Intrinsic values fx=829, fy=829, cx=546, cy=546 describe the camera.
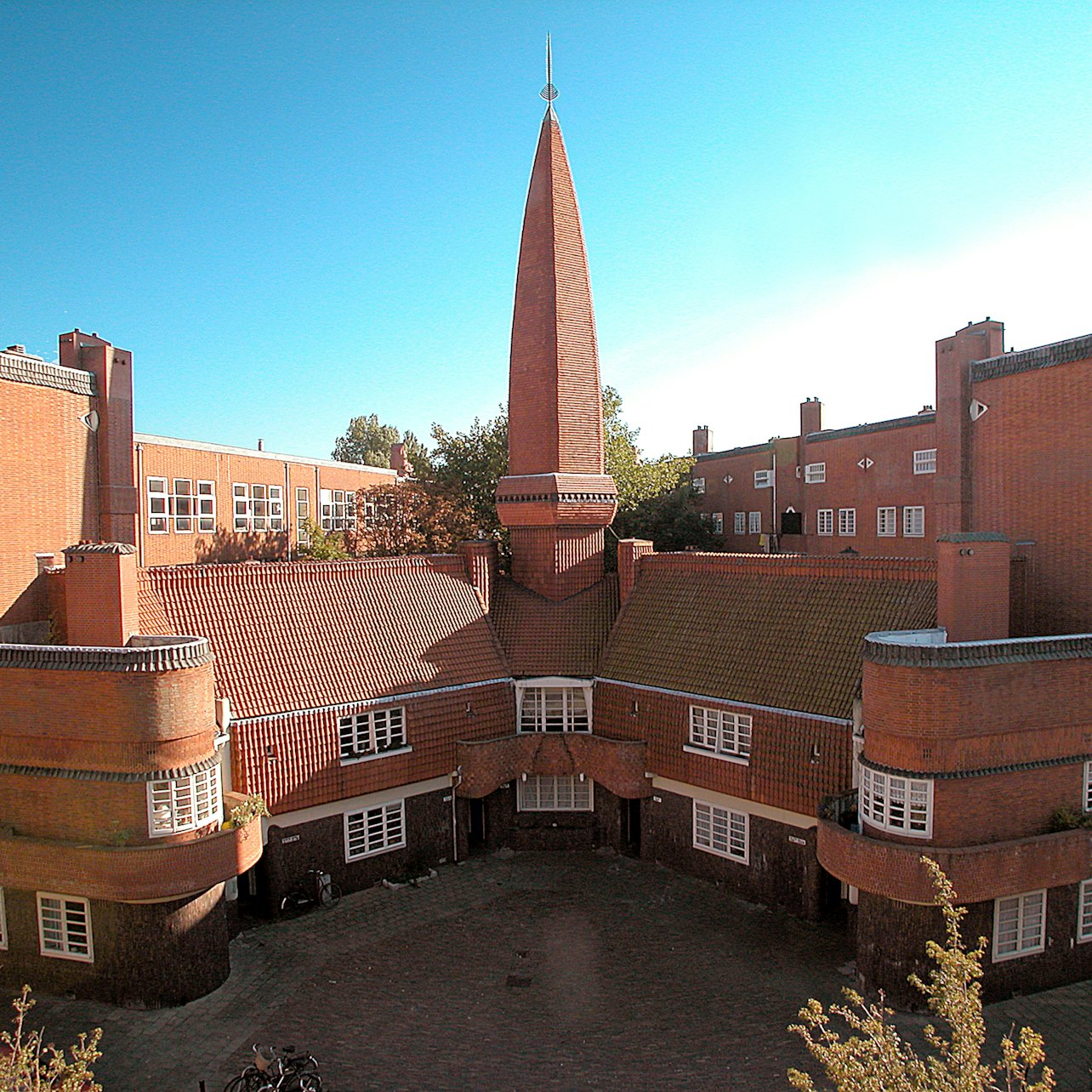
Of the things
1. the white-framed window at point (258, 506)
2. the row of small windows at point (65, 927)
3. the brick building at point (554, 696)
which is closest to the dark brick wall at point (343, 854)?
the brick building at point (554, 696)

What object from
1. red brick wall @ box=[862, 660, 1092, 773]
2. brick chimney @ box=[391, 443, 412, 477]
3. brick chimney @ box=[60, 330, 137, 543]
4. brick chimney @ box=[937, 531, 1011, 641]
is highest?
brick chimney @ box=[391, 443, 412, 477]

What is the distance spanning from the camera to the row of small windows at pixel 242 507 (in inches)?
1353

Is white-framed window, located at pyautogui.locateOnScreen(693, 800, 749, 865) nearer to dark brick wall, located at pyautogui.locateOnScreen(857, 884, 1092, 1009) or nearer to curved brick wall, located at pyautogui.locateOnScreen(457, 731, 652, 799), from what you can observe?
curved brick wall, located at pyautogui.locateOnScreen(457, 731, 652, 799)

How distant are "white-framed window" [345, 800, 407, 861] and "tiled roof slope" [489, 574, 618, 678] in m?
5.48

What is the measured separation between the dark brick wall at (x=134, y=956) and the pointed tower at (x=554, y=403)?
14828 mm

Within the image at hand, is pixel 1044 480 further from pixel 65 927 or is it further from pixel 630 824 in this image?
pixel 65 927

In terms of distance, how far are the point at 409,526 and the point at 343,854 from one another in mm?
19765

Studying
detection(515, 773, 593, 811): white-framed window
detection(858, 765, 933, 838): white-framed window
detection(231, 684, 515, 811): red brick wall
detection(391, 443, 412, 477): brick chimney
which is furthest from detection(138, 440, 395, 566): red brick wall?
detection(858, 765, 933, 838): white-framed window

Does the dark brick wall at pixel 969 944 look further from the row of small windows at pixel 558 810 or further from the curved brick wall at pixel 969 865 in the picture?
the curved brick wall at pixel 969 865

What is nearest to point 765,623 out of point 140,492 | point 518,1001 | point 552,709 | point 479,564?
point 552,709

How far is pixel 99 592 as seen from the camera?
19.4 m

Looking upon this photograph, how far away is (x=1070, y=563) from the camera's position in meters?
21.3

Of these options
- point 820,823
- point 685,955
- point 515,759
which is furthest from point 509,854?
point 820,823

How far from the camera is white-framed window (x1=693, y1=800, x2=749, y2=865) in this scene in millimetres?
21875
